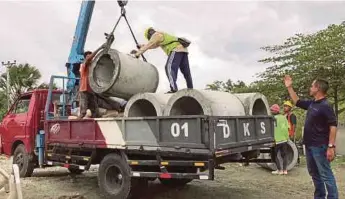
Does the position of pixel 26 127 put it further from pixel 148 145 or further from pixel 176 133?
pixel 176 133

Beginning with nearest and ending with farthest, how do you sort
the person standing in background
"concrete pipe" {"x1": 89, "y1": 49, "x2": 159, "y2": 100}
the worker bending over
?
"concrete pipe" {"x1": 89, "y1": 49, "x2": 159, "y2": 100} < the worker bending over < the person standing in background

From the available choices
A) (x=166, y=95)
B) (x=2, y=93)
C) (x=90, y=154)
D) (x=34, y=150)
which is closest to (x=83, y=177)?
(x=34, y=150)

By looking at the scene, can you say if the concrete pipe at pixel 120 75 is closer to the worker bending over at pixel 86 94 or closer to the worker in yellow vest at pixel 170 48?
the worker bending over at pixel 86 94

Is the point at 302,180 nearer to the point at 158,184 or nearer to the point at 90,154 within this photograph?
the point at 158,184

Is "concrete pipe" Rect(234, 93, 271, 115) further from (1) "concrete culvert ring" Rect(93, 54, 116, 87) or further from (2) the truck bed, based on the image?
(1) "concrete culvert ring" Rect(93, 54, 116, 87)

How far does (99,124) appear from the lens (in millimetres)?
6496

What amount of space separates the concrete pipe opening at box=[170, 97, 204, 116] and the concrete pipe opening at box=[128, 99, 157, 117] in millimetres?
402

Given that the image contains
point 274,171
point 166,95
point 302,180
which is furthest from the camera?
point 274,171

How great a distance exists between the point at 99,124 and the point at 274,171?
5.18 metres

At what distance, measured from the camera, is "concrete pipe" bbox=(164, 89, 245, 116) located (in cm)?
554

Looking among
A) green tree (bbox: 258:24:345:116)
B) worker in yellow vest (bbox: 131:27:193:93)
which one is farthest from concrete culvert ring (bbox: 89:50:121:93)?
green tree (bbox: 258:24:345:116)

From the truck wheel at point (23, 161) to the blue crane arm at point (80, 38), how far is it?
1.85 metres

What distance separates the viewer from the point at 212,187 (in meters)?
7.90

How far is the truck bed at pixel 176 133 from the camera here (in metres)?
5.25
